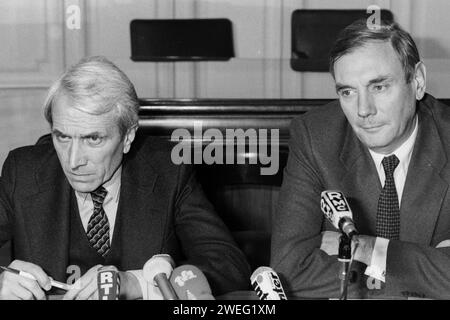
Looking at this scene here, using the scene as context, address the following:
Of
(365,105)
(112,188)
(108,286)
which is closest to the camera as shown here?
(108,286)

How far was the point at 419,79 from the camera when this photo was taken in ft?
7.27

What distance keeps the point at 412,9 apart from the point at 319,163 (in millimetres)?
3144

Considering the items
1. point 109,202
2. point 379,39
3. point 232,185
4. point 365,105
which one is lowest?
point 232,185

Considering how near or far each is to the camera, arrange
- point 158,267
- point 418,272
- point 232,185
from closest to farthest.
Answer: point 158,267
point 418,272
point 232,185

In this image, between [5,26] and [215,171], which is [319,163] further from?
[5,26]

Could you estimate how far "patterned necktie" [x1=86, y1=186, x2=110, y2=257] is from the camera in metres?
2.18

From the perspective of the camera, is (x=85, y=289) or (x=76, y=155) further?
(x=76, y=155)

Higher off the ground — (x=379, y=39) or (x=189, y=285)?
(x=379, y=39)

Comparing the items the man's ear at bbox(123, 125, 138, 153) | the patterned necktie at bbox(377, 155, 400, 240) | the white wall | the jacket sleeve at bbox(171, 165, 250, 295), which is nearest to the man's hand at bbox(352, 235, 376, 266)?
the patterned necktie at bbox(377, 155, 400, 240)

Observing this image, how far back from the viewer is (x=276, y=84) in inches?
→ 139

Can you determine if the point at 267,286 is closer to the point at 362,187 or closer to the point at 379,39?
the point at 362,187

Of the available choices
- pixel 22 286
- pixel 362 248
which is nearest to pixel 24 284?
pixel 22 286

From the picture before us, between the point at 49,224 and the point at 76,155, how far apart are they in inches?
9.1
